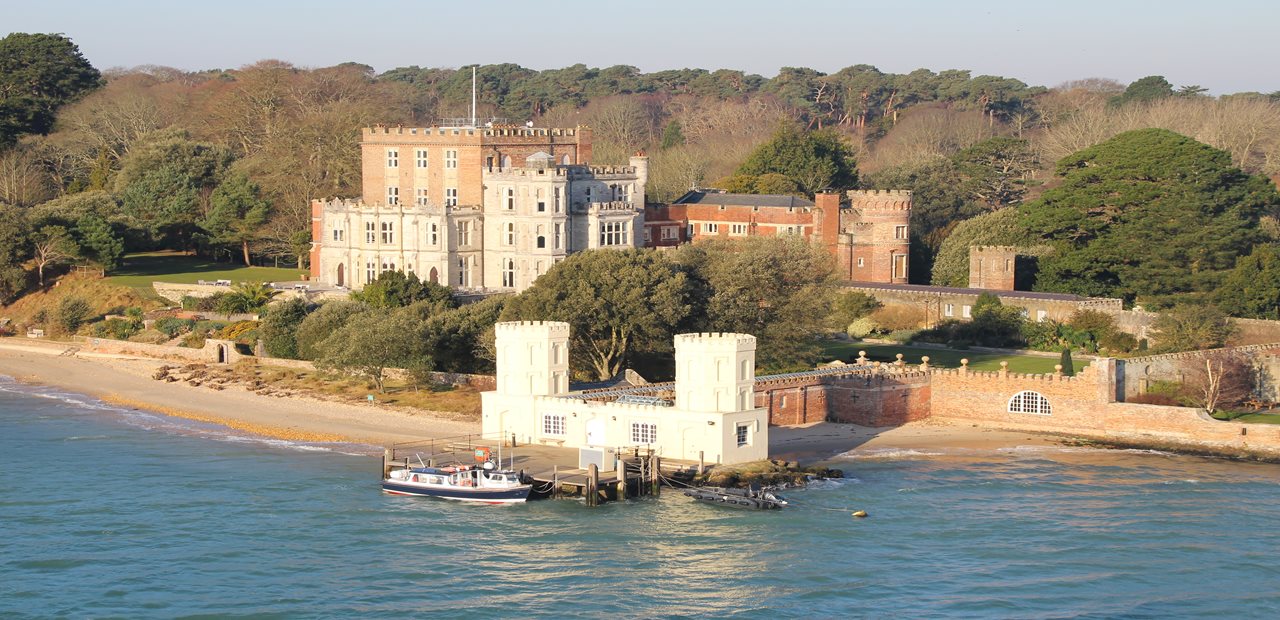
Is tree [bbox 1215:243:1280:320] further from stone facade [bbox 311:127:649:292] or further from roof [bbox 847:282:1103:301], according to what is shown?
stone facade [bbox 311:127:649:292]

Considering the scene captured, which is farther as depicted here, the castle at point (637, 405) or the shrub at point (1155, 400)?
the shrub at point (1155, 400)

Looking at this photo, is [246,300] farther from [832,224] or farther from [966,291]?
[966,291]

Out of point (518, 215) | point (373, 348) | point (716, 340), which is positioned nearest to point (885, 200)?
point (518, 215)

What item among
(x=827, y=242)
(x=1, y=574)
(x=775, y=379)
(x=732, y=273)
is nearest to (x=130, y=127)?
(x=827, y=242)

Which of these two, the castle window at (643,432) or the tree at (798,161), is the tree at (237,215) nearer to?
the tree at (798,161)

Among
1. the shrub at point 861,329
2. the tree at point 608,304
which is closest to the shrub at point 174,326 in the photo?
the tree at point 608,304

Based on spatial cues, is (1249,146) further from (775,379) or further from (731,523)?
(731,523)
